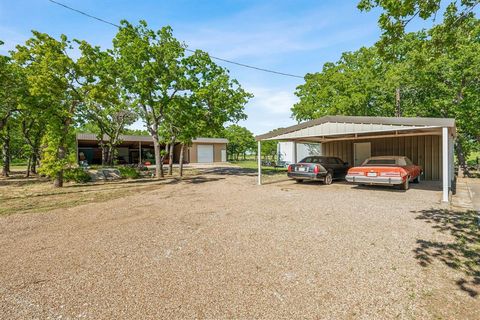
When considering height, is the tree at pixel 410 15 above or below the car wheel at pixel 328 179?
above

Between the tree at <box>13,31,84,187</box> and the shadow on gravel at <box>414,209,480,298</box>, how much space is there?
46.3ft

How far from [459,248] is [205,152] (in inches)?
1477

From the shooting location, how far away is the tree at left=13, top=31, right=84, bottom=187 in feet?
39.6

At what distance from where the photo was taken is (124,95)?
1672cm

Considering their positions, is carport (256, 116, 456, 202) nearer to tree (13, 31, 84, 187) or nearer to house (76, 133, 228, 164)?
tree (13, 31, 84, 187)

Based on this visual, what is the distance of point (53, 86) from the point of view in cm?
1235

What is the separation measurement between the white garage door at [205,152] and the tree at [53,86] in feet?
87.3

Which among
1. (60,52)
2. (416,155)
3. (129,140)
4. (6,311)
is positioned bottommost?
(6,311)

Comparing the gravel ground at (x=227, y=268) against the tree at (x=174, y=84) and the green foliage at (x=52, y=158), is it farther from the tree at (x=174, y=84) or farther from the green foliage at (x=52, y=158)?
the tree at (x=174, y=84)

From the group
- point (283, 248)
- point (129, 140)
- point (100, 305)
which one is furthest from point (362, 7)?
point (129, 140)

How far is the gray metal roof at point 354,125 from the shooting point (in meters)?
8.79

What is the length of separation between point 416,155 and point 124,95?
727 inches

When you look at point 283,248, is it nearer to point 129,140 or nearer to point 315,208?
point 315,208

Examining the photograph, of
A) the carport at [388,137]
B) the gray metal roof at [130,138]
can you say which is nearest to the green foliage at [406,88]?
the carport at [388,137]
